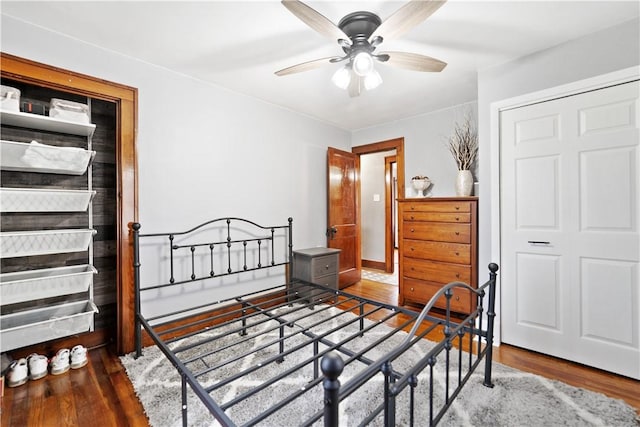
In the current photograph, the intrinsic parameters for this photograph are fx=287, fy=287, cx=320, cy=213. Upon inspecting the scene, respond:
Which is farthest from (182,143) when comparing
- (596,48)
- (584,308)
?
(584,308)

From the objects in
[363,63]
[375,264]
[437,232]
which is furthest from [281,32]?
[375,264]

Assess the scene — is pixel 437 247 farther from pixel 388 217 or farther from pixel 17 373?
pixel 17 373

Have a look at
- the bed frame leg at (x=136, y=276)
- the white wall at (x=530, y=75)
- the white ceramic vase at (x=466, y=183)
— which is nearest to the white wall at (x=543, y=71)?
the white wall at (x=530, y=75)

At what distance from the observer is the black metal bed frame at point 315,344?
1.07 m

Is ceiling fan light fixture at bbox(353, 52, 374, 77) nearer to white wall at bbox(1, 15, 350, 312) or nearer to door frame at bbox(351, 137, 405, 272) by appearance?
white wall at bbox(1, 15, 350, 312)

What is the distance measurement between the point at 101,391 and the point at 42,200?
4.49 feet

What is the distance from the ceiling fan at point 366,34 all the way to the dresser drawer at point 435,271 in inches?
77.5

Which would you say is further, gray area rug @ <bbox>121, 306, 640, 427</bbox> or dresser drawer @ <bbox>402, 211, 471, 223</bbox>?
dresser drawer @ <bbox>402, 211, 471, 223</bbox>

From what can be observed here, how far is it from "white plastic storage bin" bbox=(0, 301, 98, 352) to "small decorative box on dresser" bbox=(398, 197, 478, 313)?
9.85ft

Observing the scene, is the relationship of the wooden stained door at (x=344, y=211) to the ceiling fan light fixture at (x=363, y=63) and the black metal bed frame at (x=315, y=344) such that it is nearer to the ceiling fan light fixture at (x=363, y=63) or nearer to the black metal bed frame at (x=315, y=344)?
the black metal bed frame at (x=315, y=344)

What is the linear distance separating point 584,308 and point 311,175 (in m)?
3.01

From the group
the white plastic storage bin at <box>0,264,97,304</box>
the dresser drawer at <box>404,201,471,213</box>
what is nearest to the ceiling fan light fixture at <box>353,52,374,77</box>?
the dresser drawer at <box>404,201,471,213</box>

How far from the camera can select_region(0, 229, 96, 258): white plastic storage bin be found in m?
1.85

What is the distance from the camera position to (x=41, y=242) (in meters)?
1.97
